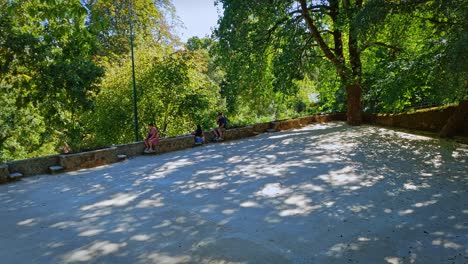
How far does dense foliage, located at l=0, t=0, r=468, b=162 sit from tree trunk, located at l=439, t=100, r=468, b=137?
1.36m

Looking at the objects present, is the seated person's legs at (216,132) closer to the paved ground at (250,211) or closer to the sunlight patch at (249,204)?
the paved ground at (250,211)

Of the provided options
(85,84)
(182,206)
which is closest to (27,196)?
(182,206)

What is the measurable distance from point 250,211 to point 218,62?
13038mm

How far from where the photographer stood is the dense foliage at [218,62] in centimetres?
1025

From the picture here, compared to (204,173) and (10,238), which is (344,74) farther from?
(10,238)

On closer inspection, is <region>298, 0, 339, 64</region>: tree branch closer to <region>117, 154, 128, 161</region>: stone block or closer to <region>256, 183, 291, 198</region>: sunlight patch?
<region>117, 154, 128, 161</region>: stone block

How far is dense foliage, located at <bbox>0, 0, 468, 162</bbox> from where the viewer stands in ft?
33.6

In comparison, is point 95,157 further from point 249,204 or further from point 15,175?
point 249,204

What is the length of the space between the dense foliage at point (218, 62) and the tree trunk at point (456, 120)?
4.46 feet

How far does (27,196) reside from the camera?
830 cm

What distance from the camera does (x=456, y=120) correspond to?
1434 cm

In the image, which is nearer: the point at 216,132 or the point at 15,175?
the point at 15,175

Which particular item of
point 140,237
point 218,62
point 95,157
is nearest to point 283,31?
point 218,62

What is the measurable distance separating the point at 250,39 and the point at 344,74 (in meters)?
4.83
